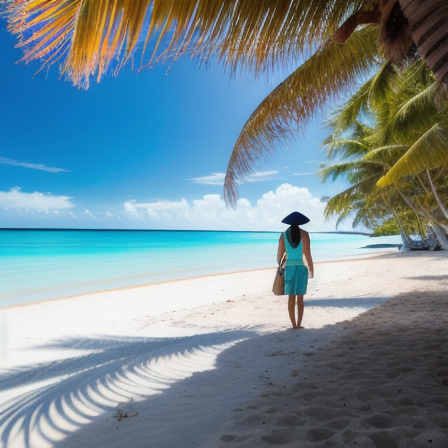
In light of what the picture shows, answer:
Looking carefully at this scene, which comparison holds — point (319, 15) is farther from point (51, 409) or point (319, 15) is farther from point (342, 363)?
point (51, 409)

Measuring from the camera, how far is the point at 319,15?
3.13 metres

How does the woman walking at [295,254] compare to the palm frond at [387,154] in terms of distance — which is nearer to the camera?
the woman walking at [295,254]

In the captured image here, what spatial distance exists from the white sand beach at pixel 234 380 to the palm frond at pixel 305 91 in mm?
2153

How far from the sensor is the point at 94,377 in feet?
11.3

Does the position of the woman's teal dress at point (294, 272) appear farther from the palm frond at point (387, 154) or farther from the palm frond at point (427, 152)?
the palm frond at point (387, 154)

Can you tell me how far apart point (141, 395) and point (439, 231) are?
21806 mm

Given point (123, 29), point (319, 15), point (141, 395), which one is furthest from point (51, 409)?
point (319, 15)

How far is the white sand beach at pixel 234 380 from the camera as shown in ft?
6.87

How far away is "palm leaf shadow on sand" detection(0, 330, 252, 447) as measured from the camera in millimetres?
2566

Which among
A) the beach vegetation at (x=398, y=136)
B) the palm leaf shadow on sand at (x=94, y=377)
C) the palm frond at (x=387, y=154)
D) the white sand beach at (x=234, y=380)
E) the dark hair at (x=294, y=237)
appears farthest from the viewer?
the palm frond at (x=387, y=154)

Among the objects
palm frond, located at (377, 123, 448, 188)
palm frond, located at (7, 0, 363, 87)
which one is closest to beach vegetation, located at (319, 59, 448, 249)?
palm frond, located at (377, 123, 448, 188)

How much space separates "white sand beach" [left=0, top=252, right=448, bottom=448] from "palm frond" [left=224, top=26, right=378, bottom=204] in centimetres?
215

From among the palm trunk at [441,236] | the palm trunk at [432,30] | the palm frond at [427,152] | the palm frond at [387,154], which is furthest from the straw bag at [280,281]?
the palm trunk at [441,236]

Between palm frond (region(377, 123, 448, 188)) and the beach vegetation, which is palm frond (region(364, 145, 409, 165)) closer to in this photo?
the beach vegetation
